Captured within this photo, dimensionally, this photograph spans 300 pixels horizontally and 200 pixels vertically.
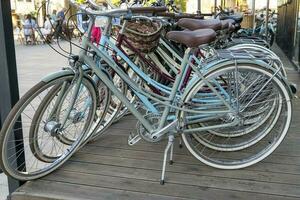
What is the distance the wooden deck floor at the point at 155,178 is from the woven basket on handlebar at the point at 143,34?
77 centimetres

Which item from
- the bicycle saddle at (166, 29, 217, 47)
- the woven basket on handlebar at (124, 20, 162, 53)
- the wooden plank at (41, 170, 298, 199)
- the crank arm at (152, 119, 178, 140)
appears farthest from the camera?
the woven basket on handlebar at (124, 20, 162, 53)

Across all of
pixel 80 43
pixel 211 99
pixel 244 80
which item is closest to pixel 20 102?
pixel 80 43

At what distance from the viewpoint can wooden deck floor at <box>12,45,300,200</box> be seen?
2080 millimetres

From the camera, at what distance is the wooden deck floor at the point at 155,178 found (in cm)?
208

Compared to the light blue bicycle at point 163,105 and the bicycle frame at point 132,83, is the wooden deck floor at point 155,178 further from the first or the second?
the bicycle frame at point 132,83

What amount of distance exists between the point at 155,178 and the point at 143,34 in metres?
1.07

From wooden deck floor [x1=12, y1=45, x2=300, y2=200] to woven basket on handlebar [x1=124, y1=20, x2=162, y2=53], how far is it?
77 cm

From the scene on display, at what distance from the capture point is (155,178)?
226 centimetres

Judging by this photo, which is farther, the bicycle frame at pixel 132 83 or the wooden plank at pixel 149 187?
the bicycle frame at pixel 132 83

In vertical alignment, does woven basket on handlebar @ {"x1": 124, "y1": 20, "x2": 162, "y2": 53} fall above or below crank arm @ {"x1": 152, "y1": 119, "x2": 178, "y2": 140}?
above

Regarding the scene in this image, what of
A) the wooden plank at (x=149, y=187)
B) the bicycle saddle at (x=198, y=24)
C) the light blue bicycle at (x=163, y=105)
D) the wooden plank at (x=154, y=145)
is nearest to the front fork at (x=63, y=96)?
the light blue bicycle at (x=163, y=105)

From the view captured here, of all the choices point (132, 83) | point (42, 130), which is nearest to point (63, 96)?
point (42, 130)

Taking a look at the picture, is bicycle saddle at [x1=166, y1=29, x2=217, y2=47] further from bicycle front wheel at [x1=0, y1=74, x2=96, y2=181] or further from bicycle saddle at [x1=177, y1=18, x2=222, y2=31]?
bicycle front wheel at [x1=0, y1=74, x2=96, y2=181]

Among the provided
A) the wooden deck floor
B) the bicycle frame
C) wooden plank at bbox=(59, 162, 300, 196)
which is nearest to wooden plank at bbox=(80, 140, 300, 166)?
the wooden deck floor
